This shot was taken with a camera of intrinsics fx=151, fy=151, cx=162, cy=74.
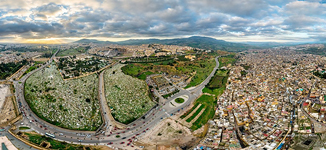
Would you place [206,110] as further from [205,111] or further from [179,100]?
[179,100]

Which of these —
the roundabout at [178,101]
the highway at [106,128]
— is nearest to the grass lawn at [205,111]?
the roundabout at [178,101]

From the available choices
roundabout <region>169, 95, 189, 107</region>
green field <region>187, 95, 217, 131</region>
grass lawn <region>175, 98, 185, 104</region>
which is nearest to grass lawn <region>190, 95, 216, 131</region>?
green field <region>187, 95, 217, 131</region>

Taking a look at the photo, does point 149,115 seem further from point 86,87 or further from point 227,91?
point 227,91

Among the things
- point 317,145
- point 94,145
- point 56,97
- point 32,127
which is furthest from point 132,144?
point 317,145

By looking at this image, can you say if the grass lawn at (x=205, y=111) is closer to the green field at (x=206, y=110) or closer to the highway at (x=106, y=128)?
the green field at (x=206, y=110)

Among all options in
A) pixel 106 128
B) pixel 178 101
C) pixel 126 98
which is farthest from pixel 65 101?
pixel 178 101

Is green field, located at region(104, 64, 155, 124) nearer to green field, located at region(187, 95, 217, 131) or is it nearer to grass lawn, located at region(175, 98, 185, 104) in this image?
grass lawn, located at region(175, 98, 185, 104)
